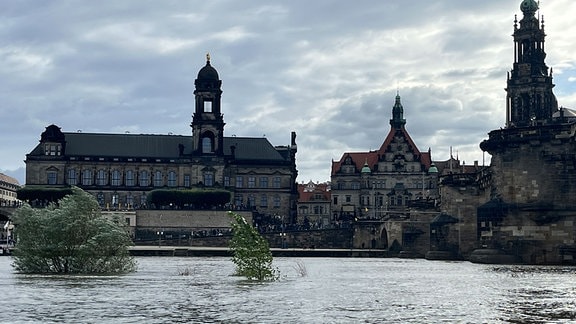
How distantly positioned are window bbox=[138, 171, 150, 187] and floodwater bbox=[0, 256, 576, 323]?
356 ft

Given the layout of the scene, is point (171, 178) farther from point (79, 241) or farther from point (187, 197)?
point (79, 241)

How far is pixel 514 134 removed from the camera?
86.3 m

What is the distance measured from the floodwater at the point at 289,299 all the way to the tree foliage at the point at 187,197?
302 ft

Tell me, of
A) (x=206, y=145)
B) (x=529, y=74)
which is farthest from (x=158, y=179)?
(x=529, y=74)

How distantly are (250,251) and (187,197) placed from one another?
101 m

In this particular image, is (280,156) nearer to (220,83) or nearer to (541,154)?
(220,83)

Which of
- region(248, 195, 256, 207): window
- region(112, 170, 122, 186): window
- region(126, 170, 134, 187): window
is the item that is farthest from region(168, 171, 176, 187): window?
region(248, 195, 256, 207): window

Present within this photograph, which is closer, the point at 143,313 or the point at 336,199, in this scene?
the point at 143,313


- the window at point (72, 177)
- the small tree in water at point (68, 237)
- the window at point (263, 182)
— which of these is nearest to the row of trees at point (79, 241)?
the small tree in water at point (68, 237)

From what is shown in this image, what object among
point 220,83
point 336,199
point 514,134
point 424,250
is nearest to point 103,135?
point 220,83

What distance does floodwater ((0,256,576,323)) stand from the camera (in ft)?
128

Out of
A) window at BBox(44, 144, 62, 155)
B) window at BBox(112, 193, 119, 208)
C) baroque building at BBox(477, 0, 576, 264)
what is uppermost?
window at BBox(44, 144, 62, 155)

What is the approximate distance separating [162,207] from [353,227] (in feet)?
97.7

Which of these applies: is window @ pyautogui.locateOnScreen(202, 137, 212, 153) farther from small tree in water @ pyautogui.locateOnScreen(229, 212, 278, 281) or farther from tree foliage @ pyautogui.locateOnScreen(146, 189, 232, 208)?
small tree in water @ pyautogui.locateOnScreen(229, 212, 278, 281)
